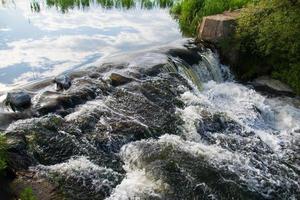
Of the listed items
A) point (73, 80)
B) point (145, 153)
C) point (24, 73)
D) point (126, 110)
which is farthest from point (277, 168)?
point (24, 73)

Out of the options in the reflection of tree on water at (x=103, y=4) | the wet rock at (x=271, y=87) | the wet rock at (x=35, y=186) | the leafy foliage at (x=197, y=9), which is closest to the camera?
the wet rock at (x=35, y=186)

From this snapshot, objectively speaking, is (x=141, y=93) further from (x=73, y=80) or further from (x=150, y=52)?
(x=150, y=52)

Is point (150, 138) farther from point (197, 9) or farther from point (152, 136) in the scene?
point (197, 9)

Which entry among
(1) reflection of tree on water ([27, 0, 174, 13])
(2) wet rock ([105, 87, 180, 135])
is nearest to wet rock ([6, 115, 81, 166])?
(2) wet rock ([105, 87, 180, 135])

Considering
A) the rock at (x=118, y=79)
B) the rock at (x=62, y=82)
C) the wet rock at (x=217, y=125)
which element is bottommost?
the wet rock at (x=217, y=125)

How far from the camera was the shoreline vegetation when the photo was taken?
32.3ft

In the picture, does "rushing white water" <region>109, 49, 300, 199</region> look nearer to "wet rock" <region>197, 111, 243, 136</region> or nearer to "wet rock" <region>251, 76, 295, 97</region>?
"wet rock" <region>197, 111, 243, 136</region>

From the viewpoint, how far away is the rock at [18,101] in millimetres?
7121

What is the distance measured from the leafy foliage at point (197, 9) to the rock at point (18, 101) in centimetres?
684

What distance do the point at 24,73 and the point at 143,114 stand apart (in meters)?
3.14

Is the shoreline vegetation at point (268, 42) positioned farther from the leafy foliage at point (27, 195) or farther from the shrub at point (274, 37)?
the leafy foliage at point (27, 195)

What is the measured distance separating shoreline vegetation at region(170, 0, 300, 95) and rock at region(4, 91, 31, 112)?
17.7 ft

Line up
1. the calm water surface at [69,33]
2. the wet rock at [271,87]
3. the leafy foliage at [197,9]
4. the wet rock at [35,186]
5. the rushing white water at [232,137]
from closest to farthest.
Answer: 1. the wet rock at [35,186]
2. the rushing white water at [232,137]
3. the calm water surface at [69,33]
4. the wet rock at [271,87]
5. the leafy foliage at [197,9]

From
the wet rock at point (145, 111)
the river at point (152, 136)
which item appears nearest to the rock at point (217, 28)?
the river at point (152, 136)
